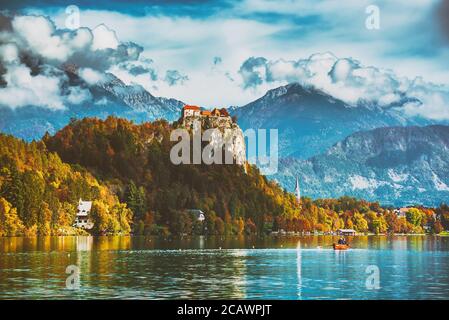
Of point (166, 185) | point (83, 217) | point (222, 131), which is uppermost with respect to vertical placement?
point (222, 131)

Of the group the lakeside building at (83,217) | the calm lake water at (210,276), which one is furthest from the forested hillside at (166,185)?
the calm lake water at (210,276)

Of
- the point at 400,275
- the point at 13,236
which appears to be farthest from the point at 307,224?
the point at 400,275

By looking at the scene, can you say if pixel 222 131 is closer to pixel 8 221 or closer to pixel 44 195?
pixel 44 195

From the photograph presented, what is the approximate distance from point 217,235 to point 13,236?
5194 cm

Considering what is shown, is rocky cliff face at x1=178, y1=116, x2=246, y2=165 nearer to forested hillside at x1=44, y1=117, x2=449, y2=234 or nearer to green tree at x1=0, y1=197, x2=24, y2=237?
forested hillside at x1=44, y1=117, x2=449, y2=234

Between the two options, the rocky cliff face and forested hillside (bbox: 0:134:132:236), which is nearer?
Result: forested hillside (bbox: 0:134:132:236)

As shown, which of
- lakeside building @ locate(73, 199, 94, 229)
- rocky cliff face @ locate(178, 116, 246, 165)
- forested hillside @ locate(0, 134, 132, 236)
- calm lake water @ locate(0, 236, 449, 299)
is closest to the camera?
calm lake water @ locate(0, 236, 449, 299)

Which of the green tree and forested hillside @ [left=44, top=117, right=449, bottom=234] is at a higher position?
forested hillside @ [left=44, top=117, right=449, bottom=234]

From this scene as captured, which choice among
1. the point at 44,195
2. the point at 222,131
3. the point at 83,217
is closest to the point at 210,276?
the point at 44,195

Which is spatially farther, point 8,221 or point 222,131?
point 222,131

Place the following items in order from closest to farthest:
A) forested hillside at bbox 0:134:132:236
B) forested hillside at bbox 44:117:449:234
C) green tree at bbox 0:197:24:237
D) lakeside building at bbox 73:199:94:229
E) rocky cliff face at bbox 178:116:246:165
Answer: green tree at bbox 0:197:24:237 < forested hillside at bbox 0:134:132:236 < lakeside building at bbox 73:199:94:229 < forested hillside at bbox 44:117:449:234 < rocky cliff face at bbox 178:116:246:165

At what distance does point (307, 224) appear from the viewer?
175000 millimetres

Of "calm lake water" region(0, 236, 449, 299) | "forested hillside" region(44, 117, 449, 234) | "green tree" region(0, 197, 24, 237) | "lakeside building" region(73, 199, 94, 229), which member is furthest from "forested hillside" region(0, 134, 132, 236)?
"calm lake water" region(0, 236, 449, 299)
